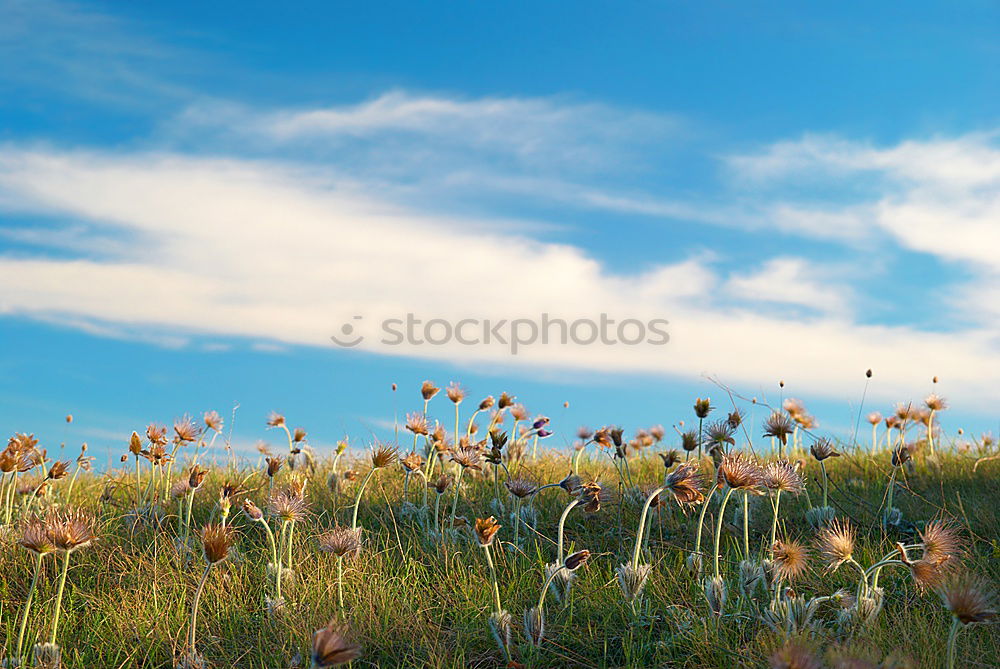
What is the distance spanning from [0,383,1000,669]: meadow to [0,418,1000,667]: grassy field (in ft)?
0.05

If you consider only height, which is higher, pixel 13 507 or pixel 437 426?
pixel 437 426

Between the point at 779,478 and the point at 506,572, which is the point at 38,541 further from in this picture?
the point at 779,478

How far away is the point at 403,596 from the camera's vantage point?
14.2 ft

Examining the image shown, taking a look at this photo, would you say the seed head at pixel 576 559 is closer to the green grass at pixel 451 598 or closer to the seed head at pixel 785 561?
the green grass at pixel 451 598

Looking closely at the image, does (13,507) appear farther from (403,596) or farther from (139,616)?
(403,596)

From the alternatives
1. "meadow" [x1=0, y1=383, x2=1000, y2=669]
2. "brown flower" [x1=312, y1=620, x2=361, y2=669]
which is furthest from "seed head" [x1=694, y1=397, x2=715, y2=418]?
"brown flower" [x1=312, y1=620, x2=361, y2=669]

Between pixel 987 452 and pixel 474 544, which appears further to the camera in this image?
pixel 987 452

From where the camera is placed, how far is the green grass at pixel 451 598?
12.5 feet

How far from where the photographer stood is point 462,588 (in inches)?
171

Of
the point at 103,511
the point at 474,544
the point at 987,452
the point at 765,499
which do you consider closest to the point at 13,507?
the point at 103,511

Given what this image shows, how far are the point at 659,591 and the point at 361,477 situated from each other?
336 centimetres

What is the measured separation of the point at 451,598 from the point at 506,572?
47 cm

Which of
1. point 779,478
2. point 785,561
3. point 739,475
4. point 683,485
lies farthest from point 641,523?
point 779,478

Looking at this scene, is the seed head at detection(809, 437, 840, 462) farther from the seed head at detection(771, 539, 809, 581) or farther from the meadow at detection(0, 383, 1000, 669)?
the seed head at detection(771, 539, 809, 581)
